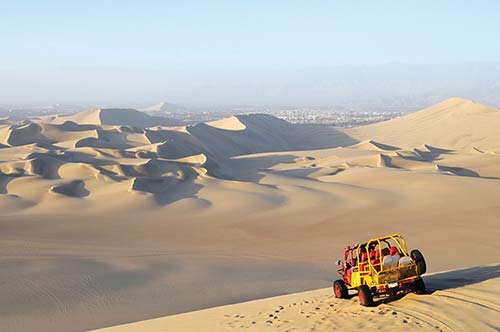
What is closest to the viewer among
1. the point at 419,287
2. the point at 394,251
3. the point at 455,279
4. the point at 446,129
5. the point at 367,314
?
the point at 367,314

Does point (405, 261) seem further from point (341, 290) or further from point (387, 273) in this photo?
point (341, 290)

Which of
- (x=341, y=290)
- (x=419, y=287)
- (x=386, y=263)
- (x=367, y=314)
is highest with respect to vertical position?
(x=386, y=263)

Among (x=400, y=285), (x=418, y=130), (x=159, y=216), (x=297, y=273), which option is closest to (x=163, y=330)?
(x=400, y=285)

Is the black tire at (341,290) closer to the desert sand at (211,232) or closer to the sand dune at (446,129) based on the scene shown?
the desert sand at (211,232)

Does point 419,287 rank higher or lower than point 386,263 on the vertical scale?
lower

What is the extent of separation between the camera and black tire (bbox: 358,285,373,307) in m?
8.51

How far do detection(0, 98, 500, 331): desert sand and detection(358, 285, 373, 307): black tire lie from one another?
0.21m

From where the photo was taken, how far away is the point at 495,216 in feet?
67.5

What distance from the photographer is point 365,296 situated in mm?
8523

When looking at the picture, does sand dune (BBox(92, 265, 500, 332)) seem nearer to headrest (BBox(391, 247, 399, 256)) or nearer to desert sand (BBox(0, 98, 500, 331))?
desert sand (BBox(0, 98, 500, 331))

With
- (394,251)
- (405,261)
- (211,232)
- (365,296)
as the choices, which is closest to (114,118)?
(211,232)

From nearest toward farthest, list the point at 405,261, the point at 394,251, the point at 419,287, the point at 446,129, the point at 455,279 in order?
the point at 405,261
the point at 419,287
the point at 394,251
the point at 455,279
the point at 446,129

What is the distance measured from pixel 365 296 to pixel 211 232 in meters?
11.0

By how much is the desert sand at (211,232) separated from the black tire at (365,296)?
0.21 metres
